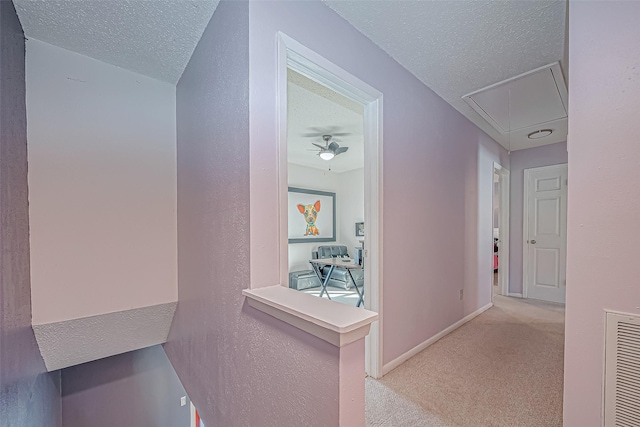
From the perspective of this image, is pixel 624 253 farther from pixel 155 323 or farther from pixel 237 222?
pixel 155 323

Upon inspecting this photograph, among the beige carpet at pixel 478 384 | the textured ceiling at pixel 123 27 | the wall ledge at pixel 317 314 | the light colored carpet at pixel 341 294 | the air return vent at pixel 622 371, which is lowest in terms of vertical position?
the light colored carpet at pixel 341 294

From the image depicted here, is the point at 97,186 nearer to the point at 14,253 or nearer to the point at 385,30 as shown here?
the point at 14,253

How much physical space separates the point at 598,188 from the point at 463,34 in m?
1.34

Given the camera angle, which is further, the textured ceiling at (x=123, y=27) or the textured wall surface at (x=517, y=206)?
the textured wall surface at (x=517, y=206)

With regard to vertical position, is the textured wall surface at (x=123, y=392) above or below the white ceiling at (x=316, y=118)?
below

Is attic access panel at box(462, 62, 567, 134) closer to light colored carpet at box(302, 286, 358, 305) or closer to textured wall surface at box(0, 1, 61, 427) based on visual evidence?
light colored carpet at box(302, 286, 358, 305)

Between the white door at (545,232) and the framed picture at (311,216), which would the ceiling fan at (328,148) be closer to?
the framed picture at (311,216)

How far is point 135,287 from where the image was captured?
2002 mm

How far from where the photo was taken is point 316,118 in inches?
121

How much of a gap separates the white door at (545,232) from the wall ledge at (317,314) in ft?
14.2

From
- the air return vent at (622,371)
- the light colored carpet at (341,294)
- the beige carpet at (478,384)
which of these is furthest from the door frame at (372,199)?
the light colored carpet at (341,294)

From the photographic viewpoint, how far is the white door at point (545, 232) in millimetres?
3715

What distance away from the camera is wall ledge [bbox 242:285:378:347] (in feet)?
2.38

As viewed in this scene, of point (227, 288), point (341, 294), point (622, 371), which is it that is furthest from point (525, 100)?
point (341, 294)
